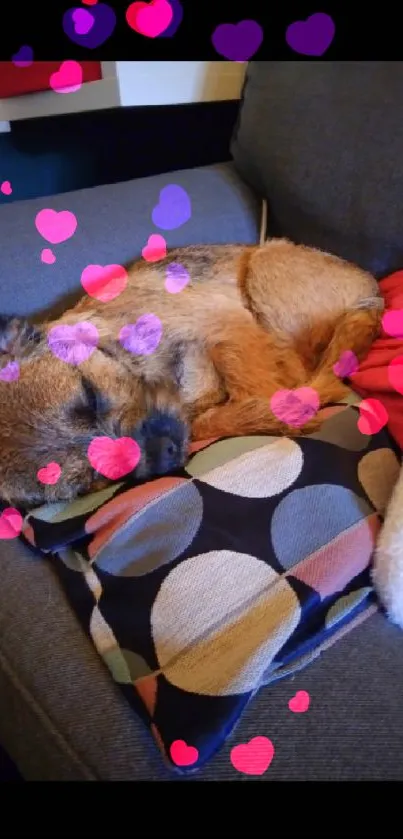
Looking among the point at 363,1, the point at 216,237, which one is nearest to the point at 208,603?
the point at 216,237

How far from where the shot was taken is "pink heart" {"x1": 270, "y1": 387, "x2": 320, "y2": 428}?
158 centimetres

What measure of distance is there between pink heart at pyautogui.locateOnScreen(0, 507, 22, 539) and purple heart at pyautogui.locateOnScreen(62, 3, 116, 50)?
1677mm

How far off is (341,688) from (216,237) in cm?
148

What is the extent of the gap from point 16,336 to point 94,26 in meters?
1.27

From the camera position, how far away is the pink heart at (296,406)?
5.20 ft

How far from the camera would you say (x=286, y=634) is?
40.4 inches

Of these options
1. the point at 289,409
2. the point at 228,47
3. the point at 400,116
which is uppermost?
the point at 228,47

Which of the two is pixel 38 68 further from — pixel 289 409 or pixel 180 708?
pixel 180 708

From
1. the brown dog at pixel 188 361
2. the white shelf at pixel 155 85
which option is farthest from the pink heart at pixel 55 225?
the white shelf at pixel 155 85

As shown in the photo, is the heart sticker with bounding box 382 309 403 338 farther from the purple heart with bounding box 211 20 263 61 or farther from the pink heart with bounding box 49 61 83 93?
the pink heart with bounding box 49 61 83 93

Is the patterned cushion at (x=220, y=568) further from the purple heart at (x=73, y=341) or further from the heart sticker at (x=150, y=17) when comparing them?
the heart sticker at (x=150, y=17)

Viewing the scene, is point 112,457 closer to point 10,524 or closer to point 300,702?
point 10,524

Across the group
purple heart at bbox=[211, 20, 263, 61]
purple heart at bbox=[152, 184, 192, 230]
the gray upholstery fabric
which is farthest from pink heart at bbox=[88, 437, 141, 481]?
purple heart at bbox=[211, 20, 263, 61]

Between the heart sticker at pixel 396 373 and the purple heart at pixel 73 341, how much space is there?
71 cm
